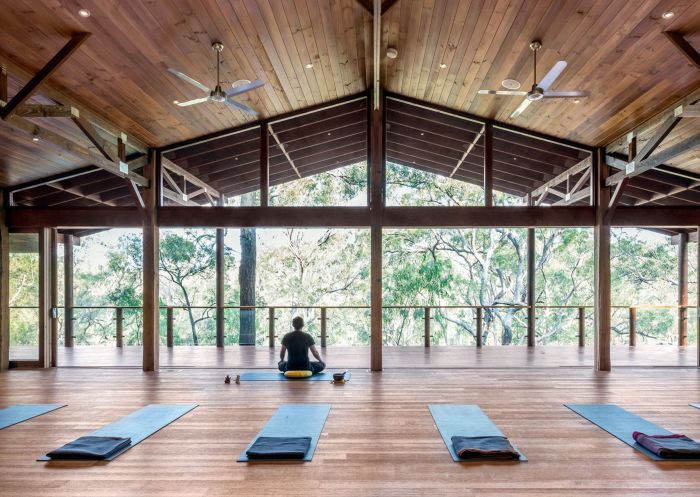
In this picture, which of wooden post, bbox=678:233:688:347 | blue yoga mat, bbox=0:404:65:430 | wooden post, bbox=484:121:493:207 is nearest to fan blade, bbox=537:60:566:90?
wooden post, bbox=484:121:493:207

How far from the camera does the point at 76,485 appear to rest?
2.87 meters

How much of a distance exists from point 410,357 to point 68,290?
6982 mm

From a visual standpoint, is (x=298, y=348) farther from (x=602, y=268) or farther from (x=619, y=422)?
(x=602, y=268)

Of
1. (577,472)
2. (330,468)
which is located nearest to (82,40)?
(330,468)

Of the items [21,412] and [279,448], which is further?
[21,412]

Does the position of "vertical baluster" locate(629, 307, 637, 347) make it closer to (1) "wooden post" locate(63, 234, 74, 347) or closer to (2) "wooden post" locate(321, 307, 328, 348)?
(2) "wooden post" locate(321, 307, 328, 348)

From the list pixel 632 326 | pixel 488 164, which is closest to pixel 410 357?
pixel 488 164

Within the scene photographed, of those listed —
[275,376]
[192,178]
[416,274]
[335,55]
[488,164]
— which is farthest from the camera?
[416,274]

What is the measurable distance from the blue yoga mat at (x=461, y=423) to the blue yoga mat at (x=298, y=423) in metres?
1.07

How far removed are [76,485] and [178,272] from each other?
392 inches

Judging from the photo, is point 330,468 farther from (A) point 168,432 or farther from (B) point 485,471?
(A) point 168,432

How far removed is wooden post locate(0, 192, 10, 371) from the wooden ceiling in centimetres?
57

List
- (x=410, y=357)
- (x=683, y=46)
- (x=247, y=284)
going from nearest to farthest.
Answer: (x=683, y=46) < (x=410, y=357) < (x=247, y=284)

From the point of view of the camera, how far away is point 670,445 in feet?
10.9
